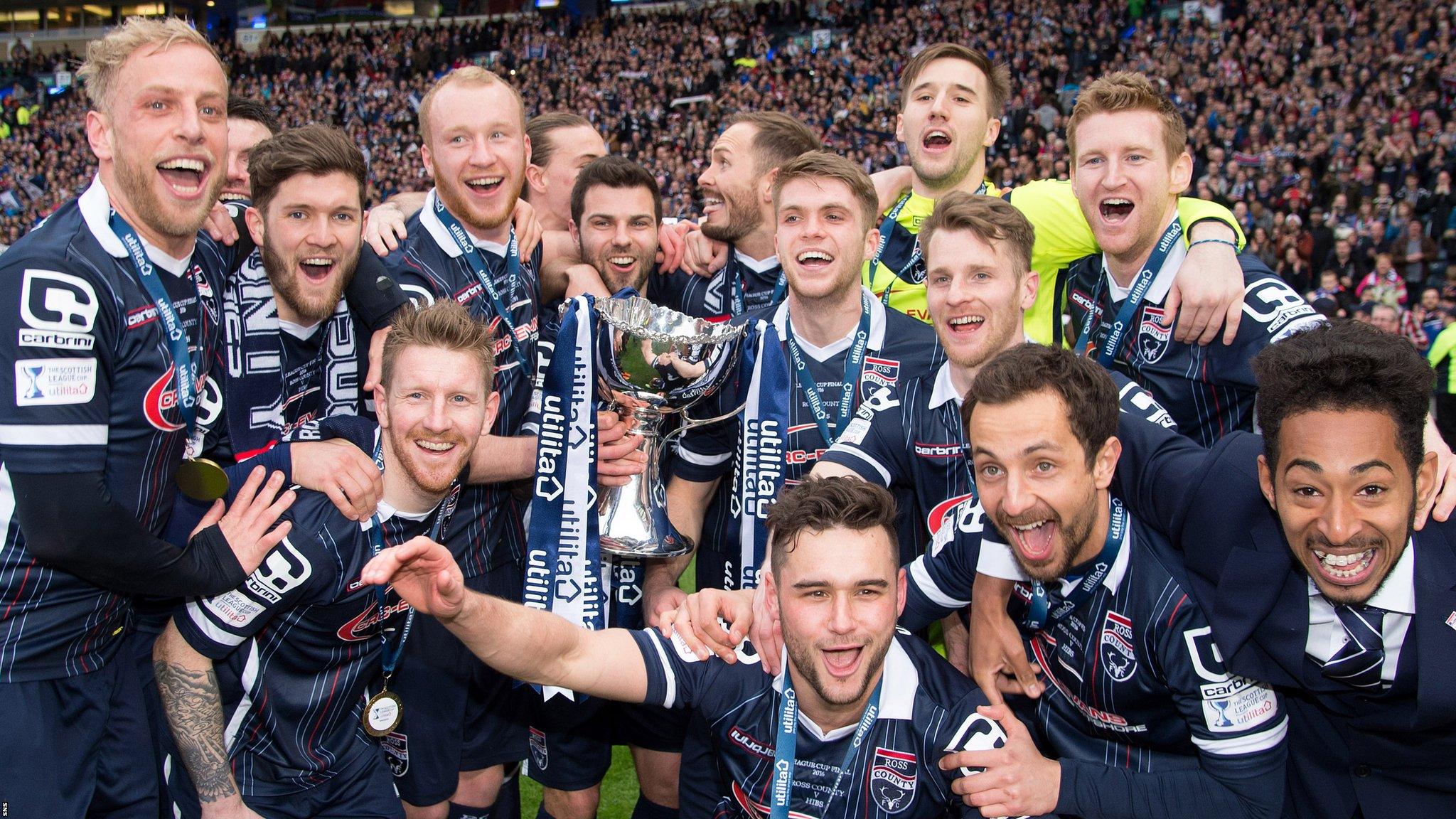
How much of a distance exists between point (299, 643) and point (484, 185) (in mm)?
1724

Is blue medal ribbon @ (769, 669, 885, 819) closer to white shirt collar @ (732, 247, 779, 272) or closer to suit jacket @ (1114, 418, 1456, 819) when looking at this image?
suit jacket @ (1114, 418, 1456, 819)

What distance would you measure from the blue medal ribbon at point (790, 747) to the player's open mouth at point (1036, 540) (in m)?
0.51

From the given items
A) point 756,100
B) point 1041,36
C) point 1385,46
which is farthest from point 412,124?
point 1385,46

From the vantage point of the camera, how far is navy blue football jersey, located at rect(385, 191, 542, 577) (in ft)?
12.5

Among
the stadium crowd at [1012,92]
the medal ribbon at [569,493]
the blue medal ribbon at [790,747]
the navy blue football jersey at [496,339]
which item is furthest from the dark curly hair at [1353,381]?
the stadium crowd at [1012,92]

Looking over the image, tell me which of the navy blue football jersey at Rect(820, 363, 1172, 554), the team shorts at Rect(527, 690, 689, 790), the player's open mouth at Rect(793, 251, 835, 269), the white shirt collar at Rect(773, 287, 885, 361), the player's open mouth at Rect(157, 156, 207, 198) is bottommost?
the team shorts at Rect(527, 690, 689, 790)

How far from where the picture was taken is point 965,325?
337 cm

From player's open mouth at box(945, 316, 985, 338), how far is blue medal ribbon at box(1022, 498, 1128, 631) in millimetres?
702

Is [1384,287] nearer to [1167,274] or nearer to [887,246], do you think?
[887,246]

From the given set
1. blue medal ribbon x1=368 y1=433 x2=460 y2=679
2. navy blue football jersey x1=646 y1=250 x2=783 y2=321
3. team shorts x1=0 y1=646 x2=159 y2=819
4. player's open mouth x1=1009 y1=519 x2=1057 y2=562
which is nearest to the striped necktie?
player's open mouth x1=1009 y1=519 x2=1057 y2=562

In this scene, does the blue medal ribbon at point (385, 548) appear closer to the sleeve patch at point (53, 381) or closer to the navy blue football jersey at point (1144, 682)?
the sleeve patch at point (53, 381)

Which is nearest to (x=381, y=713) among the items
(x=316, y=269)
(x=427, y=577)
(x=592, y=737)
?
(x=592, y=737)

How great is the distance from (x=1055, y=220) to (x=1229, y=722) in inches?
83.2

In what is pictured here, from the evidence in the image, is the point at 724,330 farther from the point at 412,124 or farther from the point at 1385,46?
the point at 412,124
